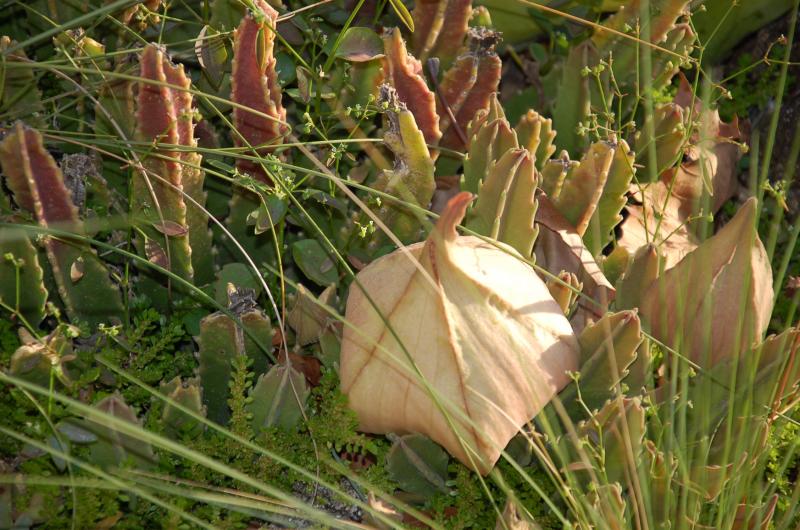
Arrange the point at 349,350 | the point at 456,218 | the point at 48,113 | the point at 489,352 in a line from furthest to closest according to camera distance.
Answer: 1. the point at 48,113
2. the point at 349,350
3. the point at 489,352
4. the point at 456,218

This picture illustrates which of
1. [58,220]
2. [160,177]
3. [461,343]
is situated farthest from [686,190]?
[58,220]

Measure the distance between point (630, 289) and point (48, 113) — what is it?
973 mm

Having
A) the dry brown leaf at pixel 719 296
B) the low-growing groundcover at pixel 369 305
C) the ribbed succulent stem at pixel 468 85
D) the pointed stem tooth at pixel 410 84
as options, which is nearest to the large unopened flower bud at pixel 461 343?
the low-growing groundcover at pixel 369 305

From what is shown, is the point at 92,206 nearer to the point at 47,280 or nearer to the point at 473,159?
the point at 47,280

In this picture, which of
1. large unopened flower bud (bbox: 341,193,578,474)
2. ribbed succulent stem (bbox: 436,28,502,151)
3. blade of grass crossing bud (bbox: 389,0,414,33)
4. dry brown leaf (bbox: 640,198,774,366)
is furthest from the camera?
ribbed succulent stem (bbox: 436,28,502,151)

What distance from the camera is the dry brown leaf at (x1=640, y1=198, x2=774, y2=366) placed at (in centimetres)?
120

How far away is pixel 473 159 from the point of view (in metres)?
1.36

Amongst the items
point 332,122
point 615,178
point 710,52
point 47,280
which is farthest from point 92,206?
point 710,52

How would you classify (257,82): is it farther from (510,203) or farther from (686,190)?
(686,190)

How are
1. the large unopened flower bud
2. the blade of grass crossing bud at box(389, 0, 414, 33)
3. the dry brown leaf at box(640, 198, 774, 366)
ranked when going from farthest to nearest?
the blade of grass crossing bud at box(389, 0, 414, 33) → the dry brown leaf at box(640, 198, 774, 366) → the large unopened flower bud

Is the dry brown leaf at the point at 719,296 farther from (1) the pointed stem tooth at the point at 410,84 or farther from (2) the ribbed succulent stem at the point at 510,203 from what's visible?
(1) the pointed stem tooth at the point at 410,84

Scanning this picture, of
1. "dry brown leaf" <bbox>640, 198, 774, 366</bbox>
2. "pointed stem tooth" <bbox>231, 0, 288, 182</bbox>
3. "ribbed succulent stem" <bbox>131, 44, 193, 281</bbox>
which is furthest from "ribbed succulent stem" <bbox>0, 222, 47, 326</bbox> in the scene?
"dry brown leaf" <bbox>640, 198, 774, 366</bbox>

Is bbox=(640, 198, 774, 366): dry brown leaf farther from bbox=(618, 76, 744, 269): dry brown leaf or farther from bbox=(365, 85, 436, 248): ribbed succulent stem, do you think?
bbox=(365, 85, 436, 248): ribbed succulent stem

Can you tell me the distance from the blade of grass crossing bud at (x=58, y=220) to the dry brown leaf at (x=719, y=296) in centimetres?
78
